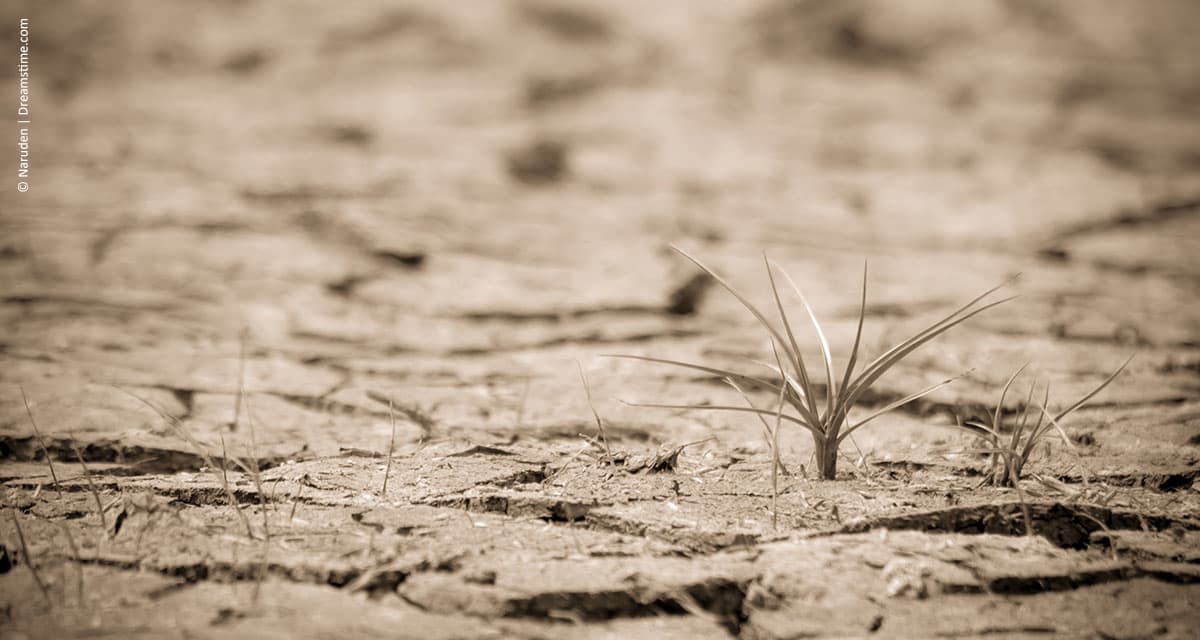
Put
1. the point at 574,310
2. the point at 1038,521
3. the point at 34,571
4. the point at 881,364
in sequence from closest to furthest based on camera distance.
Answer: the point at 34,571 < the point at 1038,521 < the point at 881,364 < the point at 574,310

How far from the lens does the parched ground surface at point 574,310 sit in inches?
43.3

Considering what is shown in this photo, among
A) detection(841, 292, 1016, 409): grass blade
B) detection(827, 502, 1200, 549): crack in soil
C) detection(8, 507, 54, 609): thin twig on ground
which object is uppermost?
detection(841, 292, 1016, 409): grass blade

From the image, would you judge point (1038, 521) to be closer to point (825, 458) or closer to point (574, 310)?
point (825, 458)

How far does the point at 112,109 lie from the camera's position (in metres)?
4.84

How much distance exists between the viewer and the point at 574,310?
289cm

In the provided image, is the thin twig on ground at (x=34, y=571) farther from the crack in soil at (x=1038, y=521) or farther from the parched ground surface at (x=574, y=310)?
the crack in soil at (x=1038, y=521)


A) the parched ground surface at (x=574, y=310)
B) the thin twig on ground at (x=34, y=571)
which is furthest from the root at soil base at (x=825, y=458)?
the thin twig on ground at (x=34, y=571)

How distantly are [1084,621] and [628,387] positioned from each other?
1284mm

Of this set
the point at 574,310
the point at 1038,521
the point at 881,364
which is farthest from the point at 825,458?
the point at 574,310

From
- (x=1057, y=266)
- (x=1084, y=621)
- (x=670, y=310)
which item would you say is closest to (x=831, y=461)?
(x=1084, y=621)

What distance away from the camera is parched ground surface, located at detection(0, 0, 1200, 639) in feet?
3.61

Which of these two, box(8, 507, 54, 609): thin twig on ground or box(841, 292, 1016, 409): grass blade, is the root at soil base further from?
box(8, 507, 54, 609): thin twig on ground

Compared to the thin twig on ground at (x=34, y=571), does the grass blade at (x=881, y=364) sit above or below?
above

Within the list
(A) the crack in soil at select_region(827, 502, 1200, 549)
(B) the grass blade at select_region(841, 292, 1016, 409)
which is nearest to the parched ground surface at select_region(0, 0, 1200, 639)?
(A) the crack in soil at select_region(827, 502, 1200, 549)
